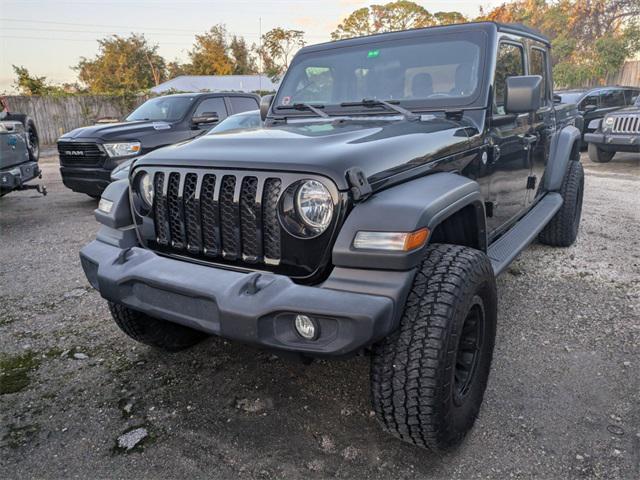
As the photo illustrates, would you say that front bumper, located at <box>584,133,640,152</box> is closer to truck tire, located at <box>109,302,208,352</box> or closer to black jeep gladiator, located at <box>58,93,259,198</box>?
black jeep gladiator, located at <box>58,93,259,198</box>

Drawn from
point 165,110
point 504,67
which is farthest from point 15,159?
point 504,67

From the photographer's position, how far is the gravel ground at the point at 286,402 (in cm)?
206

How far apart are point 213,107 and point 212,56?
52.9 meters

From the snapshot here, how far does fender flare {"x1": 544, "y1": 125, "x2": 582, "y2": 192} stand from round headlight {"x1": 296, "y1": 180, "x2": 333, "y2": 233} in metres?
3.24

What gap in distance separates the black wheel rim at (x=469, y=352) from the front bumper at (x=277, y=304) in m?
0.58

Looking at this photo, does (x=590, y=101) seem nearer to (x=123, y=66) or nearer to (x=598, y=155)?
(x=598, y=155)

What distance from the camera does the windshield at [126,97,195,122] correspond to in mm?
7734

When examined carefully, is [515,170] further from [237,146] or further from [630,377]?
[237,146]

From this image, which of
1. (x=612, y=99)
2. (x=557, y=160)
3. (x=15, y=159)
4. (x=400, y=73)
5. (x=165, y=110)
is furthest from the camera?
(x=612, y=99)

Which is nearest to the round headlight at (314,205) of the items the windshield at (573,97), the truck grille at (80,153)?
the truck grille at (80,153)

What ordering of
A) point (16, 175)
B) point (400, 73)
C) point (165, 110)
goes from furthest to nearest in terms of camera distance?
point (165, 110) < point (16, 175) < point (400, 73)

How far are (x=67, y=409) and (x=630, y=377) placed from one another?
3.01m

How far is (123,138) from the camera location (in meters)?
6.88

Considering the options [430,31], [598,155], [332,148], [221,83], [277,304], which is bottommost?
[598,155]
